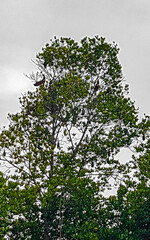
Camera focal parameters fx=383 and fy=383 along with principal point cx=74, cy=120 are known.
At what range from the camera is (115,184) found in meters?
22.6

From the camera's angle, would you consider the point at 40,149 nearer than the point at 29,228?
No

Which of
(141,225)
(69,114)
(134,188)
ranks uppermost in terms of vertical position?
(69,114)

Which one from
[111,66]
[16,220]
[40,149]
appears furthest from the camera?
[111,66]

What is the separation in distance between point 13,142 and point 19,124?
1.51 meters

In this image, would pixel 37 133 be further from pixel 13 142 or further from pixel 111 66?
pixel 111 66

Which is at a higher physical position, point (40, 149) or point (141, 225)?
point (40, 149)

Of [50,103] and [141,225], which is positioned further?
[50,103]

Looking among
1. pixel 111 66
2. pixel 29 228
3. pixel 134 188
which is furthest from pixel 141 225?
pixel 111 66

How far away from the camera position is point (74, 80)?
74.2 ft

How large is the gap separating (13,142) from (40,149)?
161cm

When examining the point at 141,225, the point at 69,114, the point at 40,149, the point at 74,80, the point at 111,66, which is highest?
the point at 111,66

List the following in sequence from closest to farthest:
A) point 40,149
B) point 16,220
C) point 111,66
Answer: point 16,220 → point 40,149 → point 111,66

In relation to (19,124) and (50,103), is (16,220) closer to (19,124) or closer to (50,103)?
(19,124)

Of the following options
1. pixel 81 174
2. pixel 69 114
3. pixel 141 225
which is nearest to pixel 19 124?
pixel 69 114
